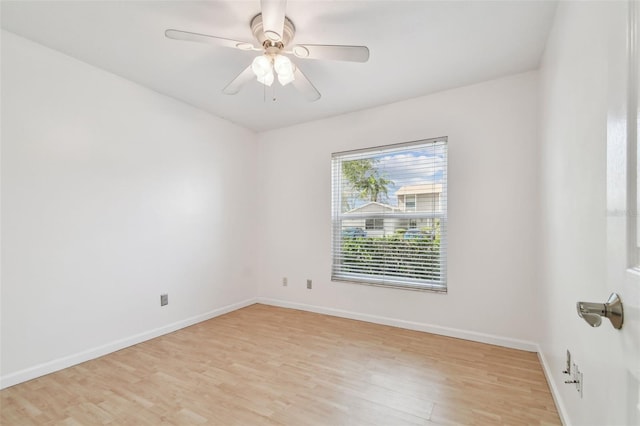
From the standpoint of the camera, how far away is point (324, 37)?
212 cm

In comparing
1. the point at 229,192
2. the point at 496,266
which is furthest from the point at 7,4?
the point at 496,266

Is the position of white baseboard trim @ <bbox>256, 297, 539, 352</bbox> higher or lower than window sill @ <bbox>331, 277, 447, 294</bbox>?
lower

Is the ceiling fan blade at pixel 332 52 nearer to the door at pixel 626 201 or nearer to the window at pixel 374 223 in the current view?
the door at pixel 626 201

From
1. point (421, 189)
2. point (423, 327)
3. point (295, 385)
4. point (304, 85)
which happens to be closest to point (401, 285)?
point (423, 327)

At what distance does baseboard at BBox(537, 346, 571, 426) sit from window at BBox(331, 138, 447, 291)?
3.05 ft

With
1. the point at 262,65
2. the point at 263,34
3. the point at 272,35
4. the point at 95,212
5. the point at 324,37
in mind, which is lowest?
the point at 95,212

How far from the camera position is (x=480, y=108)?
110 inches

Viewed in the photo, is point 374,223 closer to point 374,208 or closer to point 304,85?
point 374,208

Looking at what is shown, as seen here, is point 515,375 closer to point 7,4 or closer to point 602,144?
point 602,144

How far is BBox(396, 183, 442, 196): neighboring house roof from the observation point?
120 inches

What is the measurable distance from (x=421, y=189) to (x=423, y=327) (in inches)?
57.3

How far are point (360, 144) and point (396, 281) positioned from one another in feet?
5.39

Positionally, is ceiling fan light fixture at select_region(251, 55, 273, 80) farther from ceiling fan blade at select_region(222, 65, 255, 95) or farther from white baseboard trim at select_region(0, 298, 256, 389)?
white baseboard trim at select_region(0, 298, 256, 389)

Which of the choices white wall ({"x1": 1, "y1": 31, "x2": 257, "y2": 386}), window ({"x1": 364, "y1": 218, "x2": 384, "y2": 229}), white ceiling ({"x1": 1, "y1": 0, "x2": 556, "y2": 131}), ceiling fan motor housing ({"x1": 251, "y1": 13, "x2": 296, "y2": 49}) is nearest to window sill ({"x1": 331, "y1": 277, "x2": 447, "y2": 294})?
window ({"x1": 364, "y1": 218, "x2": 384, "y2": 229})
